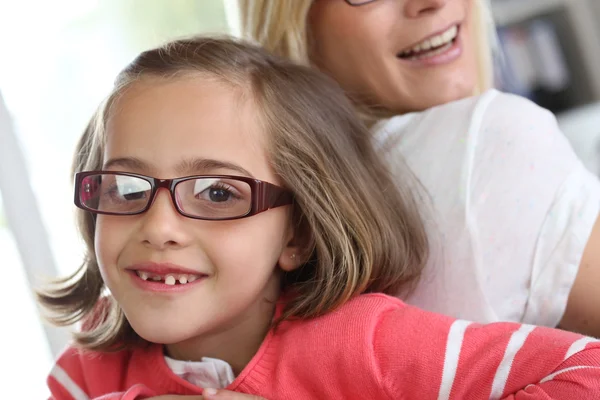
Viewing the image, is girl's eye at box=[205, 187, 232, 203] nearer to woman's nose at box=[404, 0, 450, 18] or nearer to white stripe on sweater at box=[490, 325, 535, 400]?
white stripe on sweater at box=[490, 325, 535, 400]

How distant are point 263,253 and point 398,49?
0.63 m

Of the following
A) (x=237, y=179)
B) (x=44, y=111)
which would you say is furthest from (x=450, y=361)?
(x=44, y=111)

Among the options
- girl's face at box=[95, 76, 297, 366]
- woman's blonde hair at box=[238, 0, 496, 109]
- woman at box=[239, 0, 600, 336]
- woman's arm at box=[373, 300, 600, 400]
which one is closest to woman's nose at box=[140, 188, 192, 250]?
girl's face at box=[95, 76, 297, 366]

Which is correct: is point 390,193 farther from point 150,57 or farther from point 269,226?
point 150,57

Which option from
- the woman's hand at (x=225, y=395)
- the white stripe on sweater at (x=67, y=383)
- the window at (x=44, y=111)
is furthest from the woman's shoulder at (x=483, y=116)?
the window at (x=44, y=111)

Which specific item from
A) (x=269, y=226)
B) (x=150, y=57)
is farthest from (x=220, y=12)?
(x=269, y=226)

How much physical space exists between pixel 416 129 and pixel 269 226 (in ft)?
1.33

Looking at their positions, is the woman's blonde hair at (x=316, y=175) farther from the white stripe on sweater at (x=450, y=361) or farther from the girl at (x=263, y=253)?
the white stripe on sweater at (x=450, y=361)

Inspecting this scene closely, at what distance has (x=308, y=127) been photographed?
1.31 m

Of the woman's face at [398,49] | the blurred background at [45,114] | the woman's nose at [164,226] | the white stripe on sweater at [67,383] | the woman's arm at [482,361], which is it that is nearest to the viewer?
the woman's arm at [482,361]

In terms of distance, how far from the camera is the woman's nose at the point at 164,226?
1119 mm

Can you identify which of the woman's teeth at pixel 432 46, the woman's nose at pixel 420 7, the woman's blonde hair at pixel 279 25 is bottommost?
the woman's teeth at pixel 432 46

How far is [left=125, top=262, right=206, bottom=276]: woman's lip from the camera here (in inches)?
45.1

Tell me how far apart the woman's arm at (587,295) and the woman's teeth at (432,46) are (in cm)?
58
